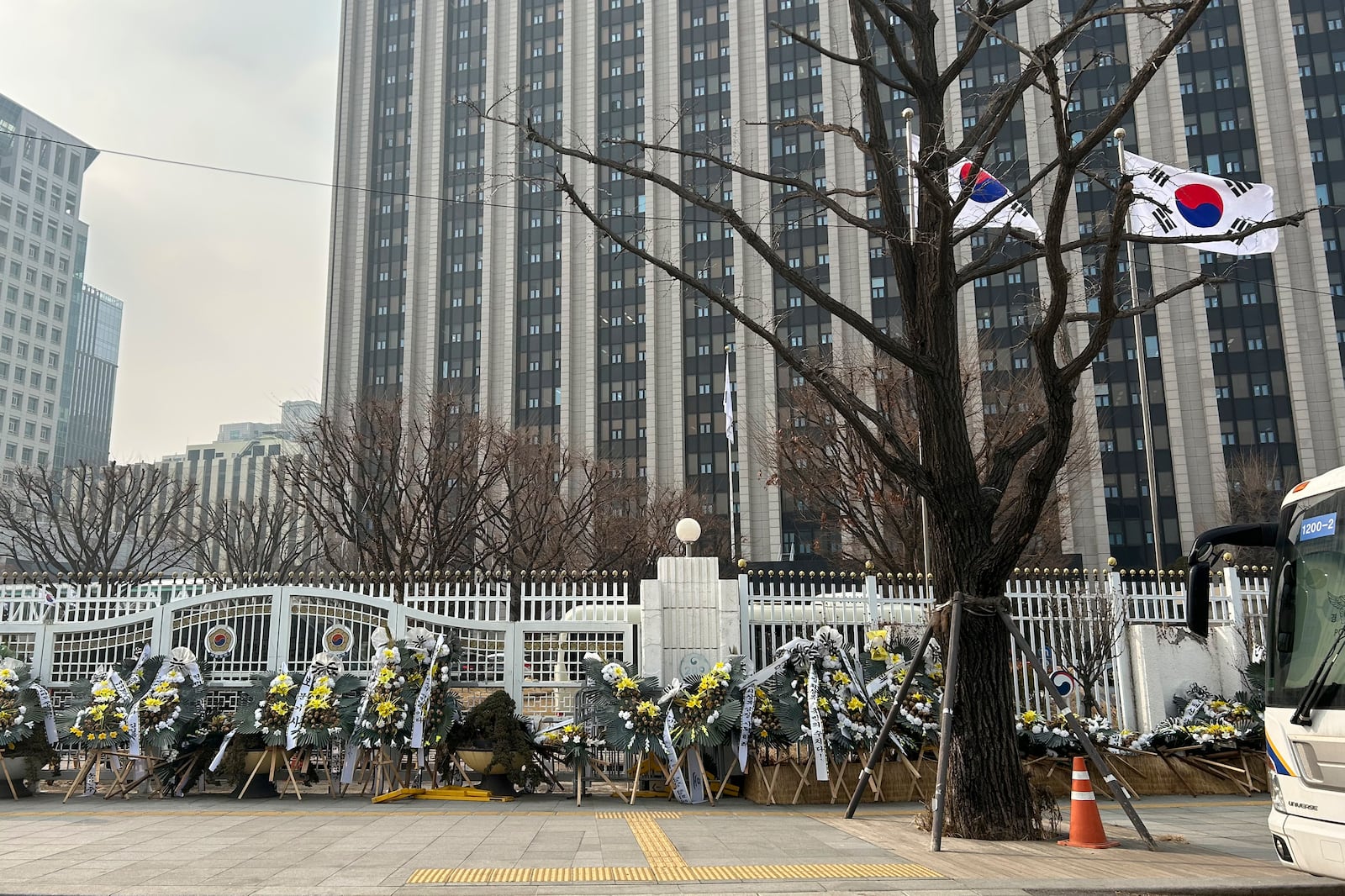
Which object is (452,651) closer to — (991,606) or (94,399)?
(991,606)

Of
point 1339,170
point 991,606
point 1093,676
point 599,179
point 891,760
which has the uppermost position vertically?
point 599,179

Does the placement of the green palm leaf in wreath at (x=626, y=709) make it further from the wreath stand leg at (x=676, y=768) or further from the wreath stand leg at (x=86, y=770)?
the wreath stand leg at (x=86, y=770)

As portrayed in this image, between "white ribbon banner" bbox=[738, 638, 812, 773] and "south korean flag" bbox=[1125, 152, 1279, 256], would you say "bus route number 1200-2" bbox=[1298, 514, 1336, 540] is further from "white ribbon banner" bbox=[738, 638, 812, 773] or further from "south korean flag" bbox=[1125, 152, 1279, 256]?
"south korean flag" bbox=[1125, 152, 1279, 256]

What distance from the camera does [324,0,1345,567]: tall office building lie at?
50.1m

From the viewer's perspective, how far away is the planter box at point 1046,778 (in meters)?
10.6

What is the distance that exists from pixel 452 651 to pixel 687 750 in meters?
3.10

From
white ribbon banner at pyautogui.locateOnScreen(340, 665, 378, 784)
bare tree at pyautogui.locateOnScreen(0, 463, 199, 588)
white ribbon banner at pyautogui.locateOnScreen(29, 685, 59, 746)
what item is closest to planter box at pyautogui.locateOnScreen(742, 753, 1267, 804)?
white ribbon banner at pyautogui.locateOnScreen(340, 665, 378, 784)

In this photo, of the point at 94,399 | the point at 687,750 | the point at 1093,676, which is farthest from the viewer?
the point at 94,399

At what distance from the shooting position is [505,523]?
33156 millimetres

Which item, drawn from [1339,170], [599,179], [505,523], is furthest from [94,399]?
[1339,170]

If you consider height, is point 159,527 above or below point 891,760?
above

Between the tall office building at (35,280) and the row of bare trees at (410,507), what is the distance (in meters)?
68.8

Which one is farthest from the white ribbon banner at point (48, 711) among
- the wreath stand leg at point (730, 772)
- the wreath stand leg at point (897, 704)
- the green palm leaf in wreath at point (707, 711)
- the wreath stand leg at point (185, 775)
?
the wreath stand leg at point (897, 704)

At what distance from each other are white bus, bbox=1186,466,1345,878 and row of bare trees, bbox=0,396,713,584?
61.6ft
